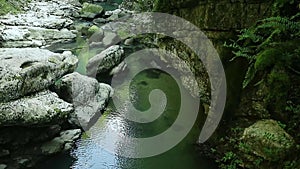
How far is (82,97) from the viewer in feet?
34.3

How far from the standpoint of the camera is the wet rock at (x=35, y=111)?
24.5 ft

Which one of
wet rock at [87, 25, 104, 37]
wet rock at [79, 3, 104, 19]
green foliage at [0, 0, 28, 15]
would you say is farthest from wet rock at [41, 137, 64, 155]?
green foliage at [0, 0, 28, 15]

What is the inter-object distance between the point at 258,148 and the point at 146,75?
792cm

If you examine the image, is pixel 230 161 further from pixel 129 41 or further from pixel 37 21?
pixel 37 21

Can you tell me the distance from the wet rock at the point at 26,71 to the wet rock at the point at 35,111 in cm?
21

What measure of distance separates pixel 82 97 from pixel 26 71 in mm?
2514

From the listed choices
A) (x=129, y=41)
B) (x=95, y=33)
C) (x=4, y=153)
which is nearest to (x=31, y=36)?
(x=95, y=33)

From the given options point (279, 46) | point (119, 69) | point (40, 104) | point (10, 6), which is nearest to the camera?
point (279, 46)

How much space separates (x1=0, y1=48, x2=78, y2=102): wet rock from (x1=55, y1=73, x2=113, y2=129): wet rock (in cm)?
54

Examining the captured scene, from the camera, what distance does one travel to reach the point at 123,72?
14109mm

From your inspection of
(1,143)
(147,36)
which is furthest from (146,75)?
(1,143)

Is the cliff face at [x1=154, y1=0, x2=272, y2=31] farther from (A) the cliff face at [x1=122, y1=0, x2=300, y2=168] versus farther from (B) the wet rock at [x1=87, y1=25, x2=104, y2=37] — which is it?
(B) the wet rock at [x1=87, y1=25, x2=104, y2=37]

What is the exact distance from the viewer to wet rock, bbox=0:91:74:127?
24.5 feet

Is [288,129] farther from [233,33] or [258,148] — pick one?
[233,33]
